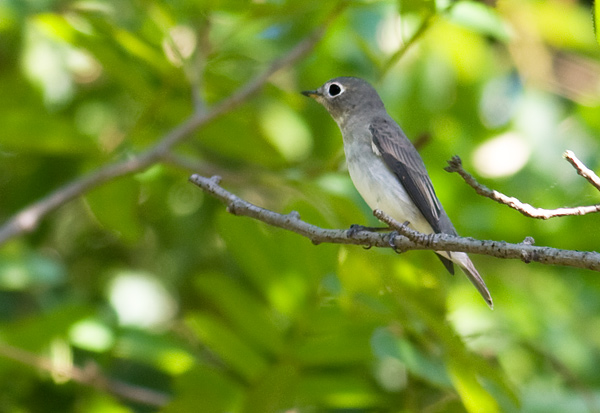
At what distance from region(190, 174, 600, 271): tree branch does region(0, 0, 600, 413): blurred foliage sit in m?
0.38

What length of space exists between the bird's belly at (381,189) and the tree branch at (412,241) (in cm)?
62

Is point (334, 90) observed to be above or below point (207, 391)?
above

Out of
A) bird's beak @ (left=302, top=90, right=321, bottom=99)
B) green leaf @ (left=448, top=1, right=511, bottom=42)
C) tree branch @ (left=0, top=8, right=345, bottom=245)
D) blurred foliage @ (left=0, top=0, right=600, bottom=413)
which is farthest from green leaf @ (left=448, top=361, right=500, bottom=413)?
green leaf @ (left=448, top=1, right=511, bottom=42)

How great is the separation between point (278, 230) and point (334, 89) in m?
0.71

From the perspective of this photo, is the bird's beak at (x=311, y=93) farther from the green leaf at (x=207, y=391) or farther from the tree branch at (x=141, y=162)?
the green leaf at (x=207, y=391)

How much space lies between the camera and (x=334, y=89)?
3158mm

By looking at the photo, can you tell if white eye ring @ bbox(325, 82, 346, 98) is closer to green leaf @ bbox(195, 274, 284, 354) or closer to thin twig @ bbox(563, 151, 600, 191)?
green leaf @ bbox(195, 274, 284, 354)

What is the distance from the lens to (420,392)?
9.17 ft

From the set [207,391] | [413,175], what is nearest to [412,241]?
[413,175]

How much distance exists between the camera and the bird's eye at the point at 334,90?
313 cm

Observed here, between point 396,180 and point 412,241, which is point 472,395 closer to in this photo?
point 412,241

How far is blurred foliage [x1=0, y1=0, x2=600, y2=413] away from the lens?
2482 millimetres

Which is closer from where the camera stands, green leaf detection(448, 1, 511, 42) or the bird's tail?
the bird's tail

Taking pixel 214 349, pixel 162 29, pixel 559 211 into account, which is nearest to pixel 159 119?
pixel 162 29
